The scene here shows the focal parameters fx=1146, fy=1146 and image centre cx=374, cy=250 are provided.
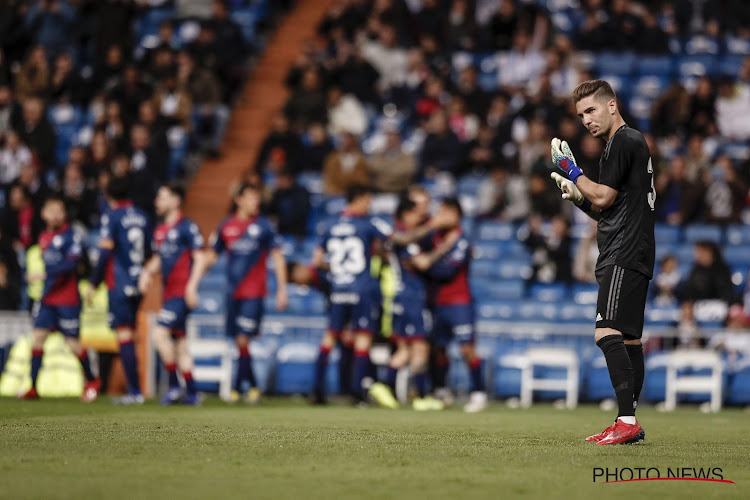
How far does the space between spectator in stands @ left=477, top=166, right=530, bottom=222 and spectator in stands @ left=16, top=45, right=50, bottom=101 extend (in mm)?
8033

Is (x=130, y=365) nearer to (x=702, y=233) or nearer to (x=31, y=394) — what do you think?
(x=31, y=394)

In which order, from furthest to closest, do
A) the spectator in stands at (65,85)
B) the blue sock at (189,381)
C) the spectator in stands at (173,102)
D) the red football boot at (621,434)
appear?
the spectator in stands at (65,85)
the spectator in stands at (173,102)
the blue sock at (189,381)
the red football boot at (621,434)

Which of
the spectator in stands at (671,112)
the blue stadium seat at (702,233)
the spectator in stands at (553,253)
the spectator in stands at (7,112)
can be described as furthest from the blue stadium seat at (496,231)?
the spectator in stands at (7,112)

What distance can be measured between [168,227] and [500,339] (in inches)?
196

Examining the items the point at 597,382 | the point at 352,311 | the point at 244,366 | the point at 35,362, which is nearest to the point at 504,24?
the point at 597,382

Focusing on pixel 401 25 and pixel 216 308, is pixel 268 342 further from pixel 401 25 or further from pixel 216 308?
pixel 401 25

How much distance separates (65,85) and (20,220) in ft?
12.2

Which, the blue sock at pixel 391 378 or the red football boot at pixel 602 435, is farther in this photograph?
the blue sock at pixel 391 378

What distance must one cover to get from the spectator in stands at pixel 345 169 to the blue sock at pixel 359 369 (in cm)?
533

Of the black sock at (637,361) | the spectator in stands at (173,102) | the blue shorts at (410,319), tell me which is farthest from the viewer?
the spectator in stands at (173,102)

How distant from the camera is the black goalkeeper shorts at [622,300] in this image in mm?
7035

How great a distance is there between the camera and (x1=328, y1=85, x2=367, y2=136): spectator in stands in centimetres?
1873

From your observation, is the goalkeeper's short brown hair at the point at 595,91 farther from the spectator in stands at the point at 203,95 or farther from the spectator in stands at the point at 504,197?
the spectator in stands at the point at 203,95

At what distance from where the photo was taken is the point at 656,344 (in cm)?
1455
